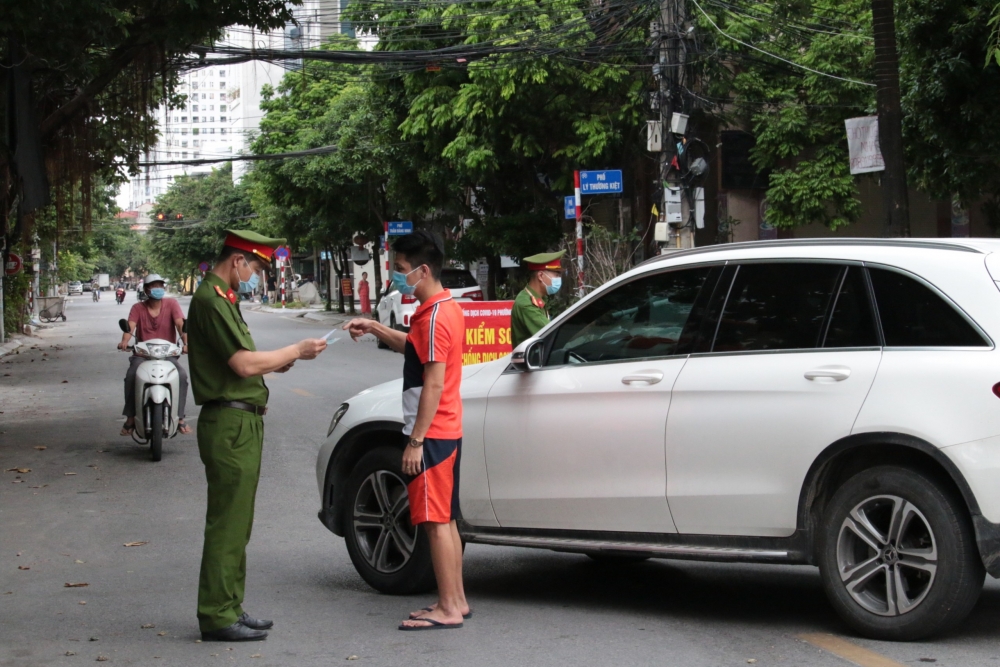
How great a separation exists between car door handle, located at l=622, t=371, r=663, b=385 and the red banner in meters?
8.92

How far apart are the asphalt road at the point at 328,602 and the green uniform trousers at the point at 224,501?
21cm

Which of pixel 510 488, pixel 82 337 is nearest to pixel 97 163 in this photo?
pixel 510 488

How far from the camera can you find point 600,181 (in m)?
21.2

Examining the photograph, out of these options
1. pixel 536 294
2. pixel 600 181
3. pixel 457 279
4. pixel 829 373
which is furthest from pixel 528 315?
pixel 457 279

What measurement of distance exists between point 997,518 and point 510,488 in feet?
7.68

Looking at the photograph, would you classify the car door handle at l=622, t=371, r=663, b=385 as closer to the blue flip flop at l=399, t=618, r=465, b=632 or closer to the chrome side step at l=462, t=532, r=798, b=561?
the chrome side step at l=462, t=532, r=798, b=561

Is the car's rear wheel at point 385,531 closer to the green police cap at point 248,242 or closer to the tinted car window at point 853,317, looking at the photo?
the green police cap at point 248,242

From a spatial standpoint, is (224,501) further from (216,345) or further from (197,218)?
(197,218)

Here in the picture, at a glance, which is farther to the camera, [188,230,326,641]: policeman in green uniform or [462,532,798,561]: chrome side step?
[188,230,326,641]: policeman in green uniform

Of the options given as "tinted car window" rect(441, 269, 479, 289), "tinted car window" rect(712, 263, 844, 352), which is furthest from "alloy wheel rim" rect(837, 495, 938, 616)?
"tinted car window" rect(441, 269, 479, 289)

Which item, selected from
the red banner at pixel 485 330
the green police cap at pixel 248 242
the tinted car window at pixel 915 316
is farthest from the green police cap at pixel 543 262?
the red banner at pixel 485 330

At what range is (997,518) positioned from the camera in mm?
4805

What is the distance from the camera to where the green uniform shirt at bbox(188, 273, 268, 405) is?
5.46m

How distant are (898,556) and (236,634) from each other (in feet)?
9.97
